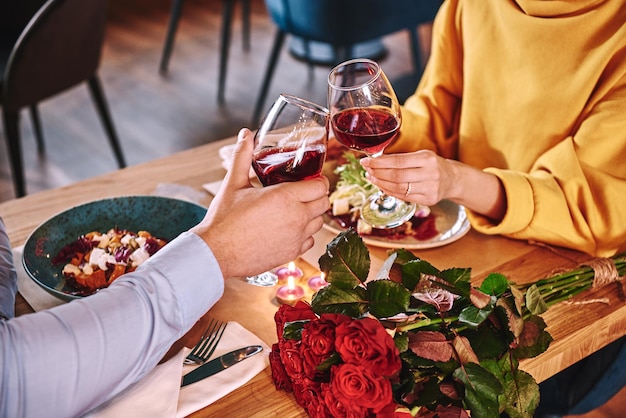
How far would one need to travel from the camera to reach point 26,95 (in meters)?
2.79

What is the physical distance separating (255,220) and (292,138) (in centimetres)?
14

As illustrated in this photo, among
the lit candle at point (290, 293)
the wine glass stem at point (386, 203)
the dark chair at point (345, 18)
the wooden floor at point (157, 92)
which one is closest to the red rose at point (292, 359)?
the lit candle at point (290, 293)

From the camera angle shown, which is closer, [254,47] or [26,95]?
[26,95]

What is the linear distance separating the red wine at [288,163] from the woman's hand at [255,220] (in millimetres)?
23

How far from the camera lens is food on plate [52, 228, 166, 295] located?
1201 millimetres

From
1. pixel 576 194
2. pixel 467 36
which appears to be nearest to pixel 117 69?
pixel 467 36

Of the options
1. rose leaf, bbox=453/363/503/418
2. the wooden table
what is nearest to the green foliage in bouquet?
rose leaf, bbox=453/363/503/418

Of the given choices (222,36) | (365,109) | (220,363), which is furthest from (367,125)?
(222,36)

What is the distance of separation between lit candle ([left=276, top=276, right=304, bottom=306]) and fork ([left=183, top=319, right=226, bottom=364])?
11 centimetres

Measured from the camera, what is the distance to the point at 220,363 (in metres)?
1.09

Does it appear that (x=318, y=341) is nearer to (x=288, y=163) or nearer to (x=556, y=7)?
(x=288, y=163)

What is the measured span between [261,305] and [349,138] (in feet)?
1.04

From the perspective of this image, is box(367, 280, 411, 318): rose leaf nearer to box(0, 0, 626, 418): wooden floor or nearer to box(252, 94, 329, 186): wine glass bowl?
box(252, 94, 329, 186): wine glass bowl

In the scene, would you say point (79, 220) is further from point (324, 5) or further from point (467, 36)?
point (324, 5)
